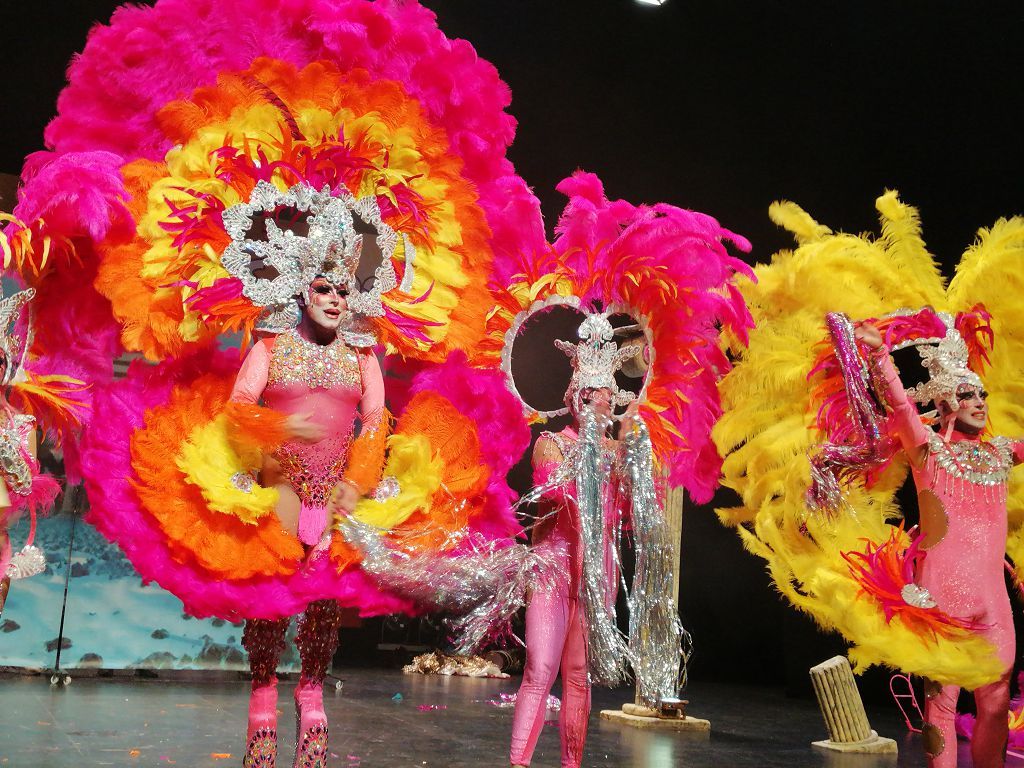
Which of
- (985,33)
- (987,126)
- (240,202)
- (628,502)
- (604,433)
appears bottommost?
(628,502)

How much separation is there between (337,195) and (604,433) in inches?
43.9

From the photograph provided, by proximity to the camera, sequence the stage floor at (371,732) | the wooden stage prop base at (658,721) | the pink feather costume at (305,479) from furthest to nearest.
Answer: the wooden stage prop base at (658,721) < the stage floor at (371,732) < the pink feather costume at (305,479)

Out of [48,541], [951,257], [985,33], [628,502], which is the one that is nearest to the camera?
[628,502]

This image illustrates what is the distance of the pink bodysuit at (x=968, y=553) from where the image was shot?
10.6 ft

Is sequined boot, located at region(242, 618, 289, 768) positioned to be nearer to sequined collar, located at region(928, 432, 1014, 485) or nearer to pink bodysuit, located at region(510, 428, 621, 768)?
pink bodysuit, located at region(510, 428, 621, 768)

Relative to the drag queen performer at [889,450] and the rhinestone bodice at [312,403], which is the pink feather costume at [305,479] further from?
the drag queen performer at [889,450]

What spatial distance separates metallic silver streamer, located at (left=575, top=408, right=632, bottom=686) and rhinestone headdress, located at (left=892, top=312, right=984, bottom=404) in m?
1.10

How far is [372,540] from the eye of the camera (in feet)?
9.53

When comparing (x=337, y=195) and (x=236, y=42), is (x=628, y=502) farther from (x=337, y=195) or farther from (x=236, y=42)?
(x=236, y=42)

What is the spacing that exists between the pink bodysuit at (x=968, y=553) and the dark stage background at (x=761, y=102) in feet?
8.10

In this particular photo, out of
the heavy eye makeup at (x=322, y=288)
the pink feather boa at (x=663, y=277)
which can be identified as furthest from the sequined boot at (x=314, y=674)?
the pink feather boa at (x=663, y=277)

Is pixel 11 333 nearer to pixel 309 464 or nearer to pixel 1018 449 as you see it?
pixel 309 464

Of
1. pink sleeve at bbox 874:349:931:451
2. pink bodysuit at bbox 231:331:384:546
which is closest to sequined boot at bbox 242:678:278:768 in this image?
pink bodysuit at bbox 231:331:384:546


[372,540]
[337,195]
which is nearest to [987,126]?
[337,195]
